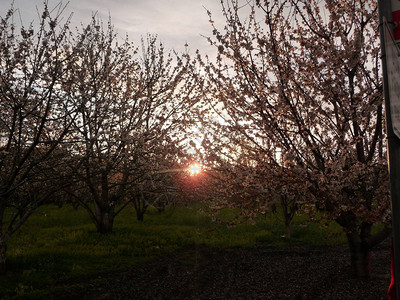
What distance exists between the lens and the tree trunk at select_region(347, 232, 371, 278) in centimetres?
705

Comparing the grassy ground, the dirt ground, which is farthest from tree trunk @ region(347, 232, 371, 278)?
the grassy ground

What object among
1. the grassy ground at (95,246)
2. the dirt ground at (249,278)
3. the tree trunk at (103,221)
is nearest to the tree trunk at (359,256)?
the dirt ground at (249,278)

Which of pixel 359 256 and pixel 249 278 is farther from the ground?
pixel 359 256

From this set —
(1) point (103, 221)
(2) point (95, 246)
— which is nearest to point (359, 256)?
(2) point (95, 246)

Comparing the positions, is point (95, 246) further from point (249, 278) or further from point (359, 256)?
point (359, 256)

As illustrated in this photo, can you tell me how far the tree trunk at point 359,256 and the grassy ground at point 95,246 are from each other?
59 cm

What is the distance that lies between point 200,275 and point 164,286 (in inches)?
48.5

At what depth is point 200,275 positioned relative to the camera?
8.69 metres

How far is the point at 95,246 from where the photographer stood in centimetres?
1139

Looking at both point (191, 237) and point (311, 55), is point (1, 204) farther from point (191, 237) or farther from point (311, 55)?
point (191, 237)

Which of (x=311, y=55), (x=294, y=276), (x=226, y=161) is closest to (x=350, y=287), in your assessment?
(x=294, y=276)

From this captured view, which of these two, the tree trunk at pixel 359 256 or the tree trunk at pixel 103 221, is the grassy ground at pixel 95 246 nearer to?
the tree trunk at pixel 103 221

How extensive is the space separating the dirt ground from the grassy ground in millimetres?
806

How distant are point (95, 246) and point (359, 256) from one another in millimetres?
8313
